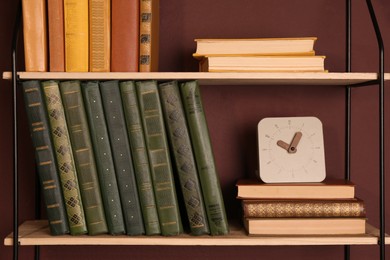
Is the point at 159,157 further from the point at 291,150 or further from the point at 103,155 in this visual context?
the point at 291,150

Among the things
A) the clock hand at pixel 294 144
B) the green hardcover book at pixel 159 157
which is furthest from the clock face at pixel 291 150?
the green hardcover book at pixel 159 157

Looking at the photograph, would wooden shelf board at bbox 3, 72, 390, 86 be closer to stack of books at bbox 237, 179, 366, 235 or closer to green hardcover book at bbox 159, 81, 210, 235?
green hardcover book at bbox 159, 81, 210, 235

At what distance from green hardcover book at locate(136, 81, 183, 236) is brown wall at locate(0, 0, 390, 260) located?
28 cm

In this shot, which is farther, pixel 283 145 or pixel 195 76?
pixel 283 145

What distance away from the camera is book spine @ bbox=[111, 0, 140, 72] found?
132 cm

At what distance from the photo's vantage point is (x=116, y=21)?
1.32 meters

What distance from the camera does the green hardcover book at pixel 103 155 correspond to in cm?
131

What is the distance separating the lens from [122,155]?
132cm

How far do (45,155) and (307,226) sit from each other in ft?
1.98

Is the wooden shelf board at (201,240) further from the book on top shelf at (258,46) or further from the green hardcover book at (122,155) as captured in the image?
the book on top shelf at (258,46)

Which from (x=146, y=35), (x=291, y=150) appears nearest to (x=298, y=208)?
(x=291, y=150)

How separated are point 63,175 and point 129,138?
0.17 m

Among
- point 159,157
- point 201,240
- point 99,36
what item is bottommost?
point 201,240

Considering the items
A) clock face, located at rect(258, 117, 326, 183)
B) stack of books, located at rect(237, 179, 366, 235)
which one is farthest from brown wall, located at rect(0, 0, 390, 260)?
stack of books, located at rect(237, 179, 366, 235)
